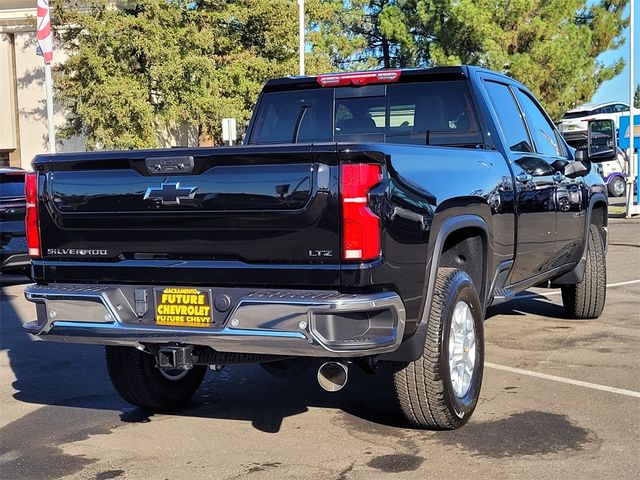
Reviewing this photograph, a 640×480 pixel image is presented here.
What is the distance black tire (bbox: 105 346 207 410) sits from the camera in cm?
500

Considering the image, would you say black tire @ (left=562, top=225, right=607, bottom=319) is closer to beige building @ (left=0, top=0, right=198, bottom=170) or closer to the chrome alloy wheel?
the chrome alloy wheel

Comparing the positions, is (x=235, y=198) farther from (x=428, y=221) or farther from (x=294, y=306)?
(x=428, y=221)

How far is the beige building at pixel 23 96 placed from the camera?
33.0 meters

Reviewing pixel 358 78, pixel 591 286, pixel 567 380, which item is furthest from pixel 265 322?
pixel 591 286

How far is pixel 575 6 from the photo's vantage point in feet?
107

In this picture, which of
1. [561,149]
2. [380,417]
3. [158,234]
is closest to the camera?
[158,234]

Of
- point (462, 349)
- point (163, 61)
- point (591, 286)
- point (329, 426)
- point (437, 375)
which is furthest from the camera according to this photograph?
point (163, 61)

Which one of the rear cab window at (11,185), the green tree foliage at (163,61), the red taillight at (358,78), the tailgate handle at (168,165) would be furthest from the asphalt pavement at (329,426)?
the green tree foliage at (163,61)

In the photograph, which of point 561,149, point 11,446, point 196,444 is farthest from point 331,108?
point 11,446

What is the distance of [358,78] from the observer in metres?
6.00

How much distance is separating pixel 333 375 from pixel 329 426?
851 millimetres

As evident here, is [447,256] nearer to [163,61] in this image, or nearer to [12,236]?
[12,236]

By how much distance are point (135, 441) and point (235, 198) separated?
1685 millimetres

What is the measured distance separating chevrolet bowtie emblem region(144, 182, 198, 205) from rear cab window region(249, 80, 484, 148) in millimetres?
2307
